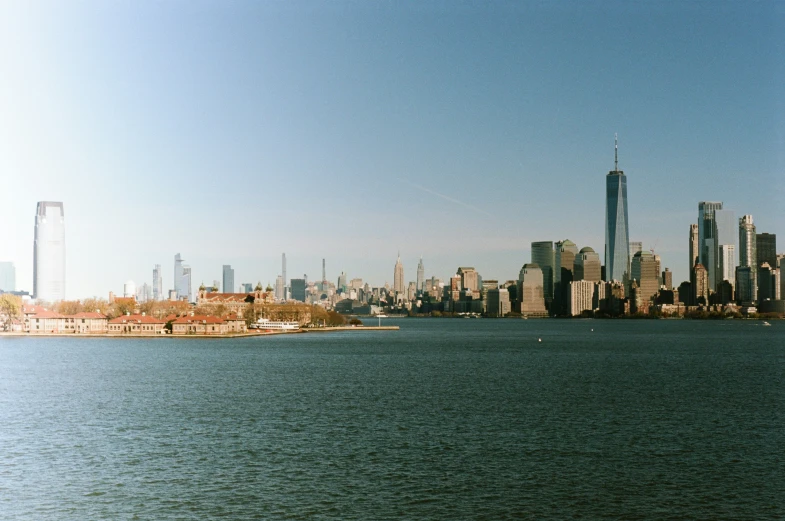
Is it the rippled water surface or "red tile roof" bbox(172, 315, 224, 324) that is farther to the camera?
"red tile roof" bbox(172, 315, 224, 324)

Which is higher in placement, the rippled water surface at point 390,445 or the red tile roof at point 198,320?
the red tile roof at point 198,320

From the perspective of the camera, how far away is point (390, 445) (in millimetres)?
45375

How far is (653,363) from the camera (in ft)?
359

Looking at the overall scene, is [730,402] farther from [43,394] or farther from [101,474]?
[43,394]

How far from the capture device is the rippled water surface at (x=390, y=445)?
33844 millimetres

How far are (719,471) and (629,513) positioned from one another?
9.57 m

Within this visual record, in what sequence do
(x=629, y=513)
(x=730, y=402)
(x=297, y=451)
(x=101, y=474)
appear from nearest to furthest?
1. (x=629, y=513)
2. (x=101, y=474)
3. (x=297, y=451)
4. (x=730, y=402)

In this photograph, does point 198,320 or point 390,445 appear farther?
point 198,320

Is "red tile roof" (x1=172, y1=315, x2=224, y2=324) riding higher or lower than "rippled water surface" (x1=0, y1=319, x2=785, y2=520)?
higher

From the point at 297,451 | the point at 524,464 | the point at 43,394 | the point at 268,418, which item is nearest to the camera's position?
the point at 524,464

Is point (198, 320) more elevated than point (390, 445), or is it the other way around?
point (198, 320)

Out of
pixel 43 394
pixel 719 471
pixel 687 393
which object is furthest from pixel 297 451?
pixel 687 393

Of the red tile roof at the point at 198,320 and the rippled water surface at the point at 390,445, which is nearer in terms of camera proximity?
the rippled water surface at the point at 390,445

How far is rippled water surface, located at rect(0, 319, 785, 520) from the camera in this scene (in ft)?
111
